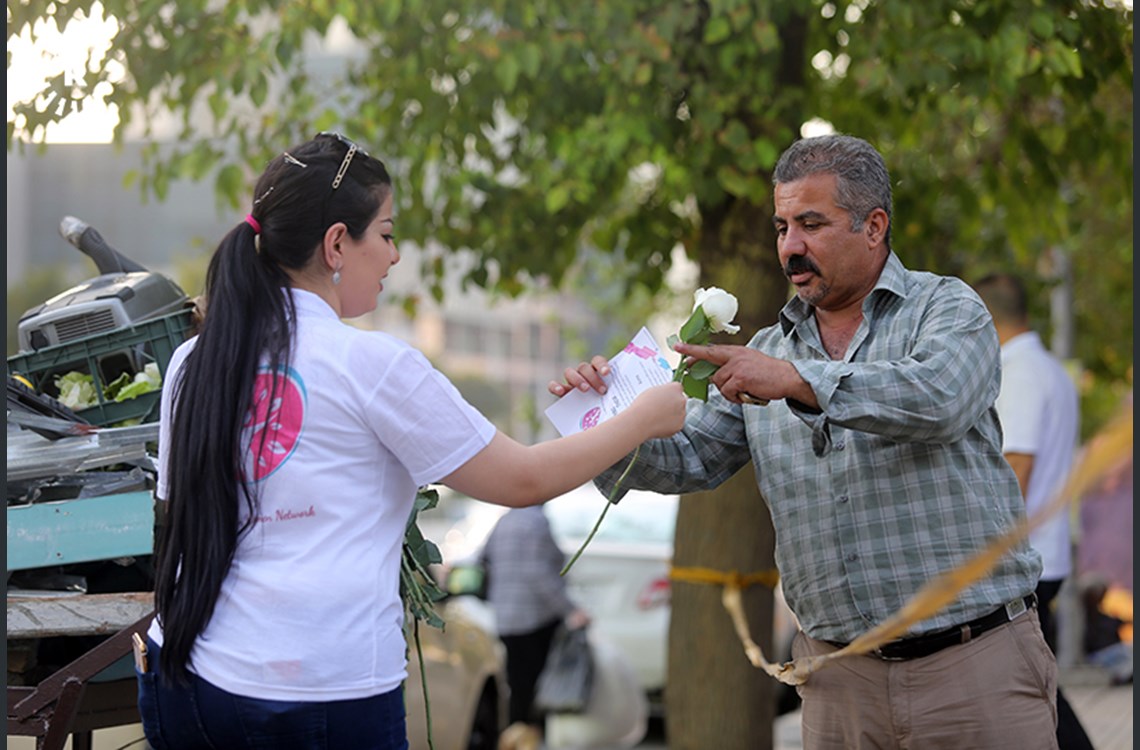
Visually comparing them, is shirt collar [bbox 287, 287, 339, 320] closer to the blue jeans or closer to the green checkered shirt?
→ the blue jeans

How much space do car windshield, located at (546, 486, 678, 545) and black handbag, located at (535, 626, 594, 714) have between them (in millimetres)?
1651

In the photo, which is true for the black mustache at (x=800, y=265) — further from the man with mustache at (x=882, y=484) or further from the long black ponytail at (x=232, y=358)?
the long black ponytail at (x=232, y=358)

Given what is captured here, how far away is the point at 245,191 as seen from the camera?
25.1 ft

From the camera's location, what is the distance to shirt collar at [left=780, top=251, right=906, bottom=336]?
338 cm

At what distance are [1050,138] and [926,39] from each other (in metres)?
1.59

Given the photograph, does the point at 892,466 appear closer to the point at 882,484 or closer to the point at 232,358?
the point at 882,484

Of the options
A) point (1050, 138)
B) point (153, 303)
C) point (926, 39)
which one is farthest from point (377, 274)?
point (1050, 138)

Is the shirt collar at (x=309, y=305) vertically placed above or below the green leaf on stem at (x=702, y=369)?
above

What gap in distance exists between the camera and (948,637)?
3.27 metres

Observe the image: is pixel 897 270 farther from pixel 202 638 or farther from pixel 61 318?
pixel 61 318

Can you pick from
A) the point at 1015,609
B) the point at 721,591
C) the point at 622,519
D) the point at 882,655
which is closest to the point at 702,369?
the point at 882,655

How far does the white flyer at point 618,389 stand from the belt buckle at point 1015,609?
0.95m

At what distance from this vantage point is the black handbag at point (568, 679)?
883cm

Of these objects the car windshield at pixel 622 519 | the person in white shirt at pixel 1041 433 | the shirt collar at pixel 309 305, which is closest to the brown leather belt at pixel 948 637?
the shirt collar at pixel 309 305
